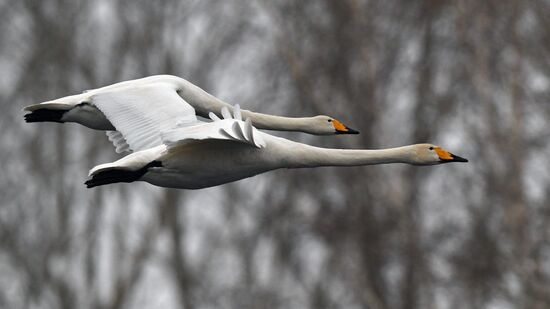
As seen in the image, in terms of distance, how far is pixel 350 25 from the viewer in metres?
30.2

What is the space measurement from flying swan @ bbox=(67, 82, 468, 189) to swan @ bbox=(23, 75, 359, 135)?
5cm

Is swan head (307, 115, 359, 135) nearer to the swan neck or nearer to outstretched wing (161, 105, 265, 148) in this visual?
the swan neck

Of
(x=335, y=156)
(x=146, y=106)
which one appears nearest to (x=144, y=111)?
(x=146, y=106)

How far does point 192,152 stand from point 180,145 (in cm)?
11

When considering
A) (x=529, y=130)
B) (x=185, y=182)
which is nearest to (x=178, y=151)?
(x=185, y=182)

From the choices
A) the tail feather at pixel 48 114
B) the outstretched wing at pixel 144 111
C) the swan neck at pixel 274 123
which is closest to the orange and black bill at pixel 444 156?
the swan neck at pixel 274 123

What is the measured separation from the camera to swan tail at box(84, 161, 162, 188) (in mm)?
15616

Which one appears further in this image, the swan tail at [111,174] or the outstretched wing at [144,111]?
the outstretched wing at [144,111]

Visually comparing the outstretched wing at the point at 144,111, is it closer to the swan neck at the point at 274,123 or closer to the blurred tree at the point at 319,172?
the swan neck at the point at 274,123

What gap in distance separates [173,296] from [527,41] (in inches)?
340

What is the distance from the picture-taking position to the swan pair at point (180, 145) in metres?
15.6

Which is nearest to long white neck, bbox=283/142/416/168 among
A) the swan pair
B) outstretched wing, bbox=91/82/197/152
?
the swan pair

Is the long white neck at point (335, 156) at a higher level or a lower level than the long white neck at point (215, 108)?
lower

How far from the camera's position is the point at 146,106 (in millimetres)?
16672
